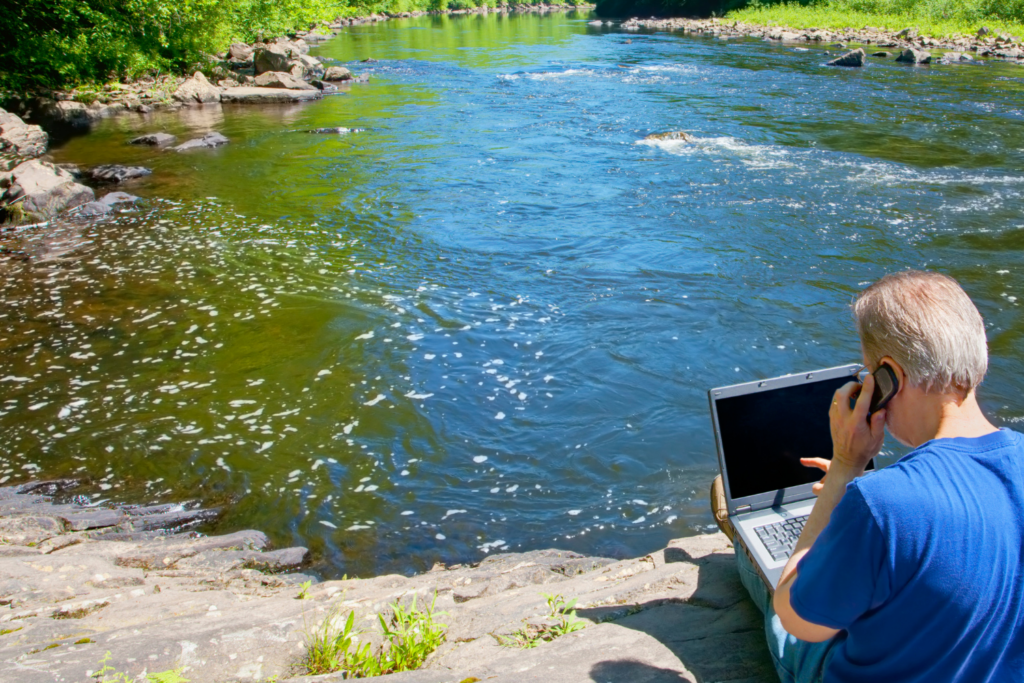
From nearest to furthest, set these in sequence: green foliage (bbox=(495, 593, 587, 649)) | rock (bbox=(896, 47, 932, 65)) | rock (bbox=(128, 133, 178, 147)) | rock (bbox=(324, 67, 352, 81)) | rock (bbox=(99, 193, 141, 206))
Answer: green foliage (bbox=(495, 593, 587, 649)), rock (bbox=(99, 193, 141, 206)), rock (bbox=(128, 133, 178, 147)), rock (bbox=(324, 67, 352, 81)), rock (bbox=(896, 47, 932, 65))

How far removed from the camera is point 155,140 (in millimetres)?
19625

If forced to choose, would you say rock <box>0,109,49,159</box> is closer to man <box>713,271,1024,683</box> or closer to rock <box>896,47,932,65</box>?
man <box>713,271,1024,683</box>

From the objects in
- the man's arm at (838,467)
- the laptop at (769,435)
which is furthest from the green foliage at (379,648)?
the man's arm at (838,467)

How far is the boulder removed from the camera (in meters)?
13.9

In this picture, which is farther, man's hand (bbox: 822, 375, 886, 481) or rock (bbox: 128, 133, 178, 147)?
rock (bbox: 128, 133, 178, 147)

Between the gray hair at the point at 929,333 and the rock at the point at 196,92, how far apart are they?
91.6 feet

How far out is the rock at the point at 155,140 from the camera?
19.6 metres

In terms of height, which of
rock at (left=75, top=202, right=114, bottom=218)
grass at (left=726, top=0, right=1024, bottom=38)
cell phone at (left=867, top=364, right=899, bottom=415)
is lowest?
rock at (left=75, top=202, right=114, bottom=218)

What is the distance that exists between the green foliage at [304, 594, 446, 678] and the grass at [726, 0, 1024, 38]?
44.0 meters

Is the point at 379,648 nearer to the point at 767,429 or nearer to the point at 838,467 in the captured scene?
the point at 767,429

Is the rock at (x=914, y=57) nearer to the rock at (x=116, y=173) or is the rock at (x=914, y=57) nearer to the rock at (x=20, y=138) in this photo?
the rock at (x=116, y=173)

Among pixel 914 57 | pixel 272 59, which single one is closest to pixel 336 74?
pixel 272 59

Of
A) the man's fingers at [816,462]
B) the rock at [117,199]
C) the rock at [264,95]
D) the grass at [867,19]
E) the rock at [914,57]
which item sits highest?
the grass at [867,19]

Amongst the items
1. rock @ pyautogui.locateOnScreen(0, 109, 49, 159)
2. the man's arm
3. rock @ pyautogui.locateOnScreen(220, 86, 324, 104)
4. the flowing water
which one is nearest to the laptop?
the man's arm
